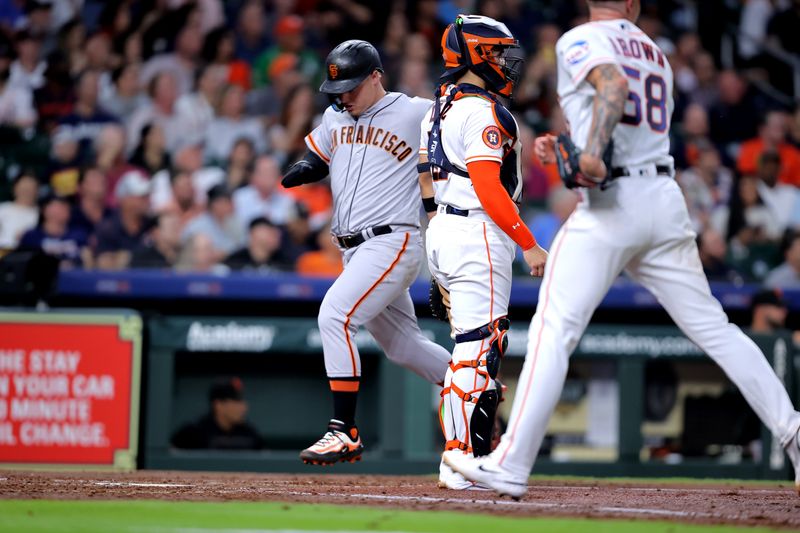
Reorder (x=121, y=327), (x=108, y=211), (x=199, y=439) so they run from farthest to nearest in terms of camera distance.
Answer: (x=108, y=211), (x=199, y=439), (x=121, y=327)

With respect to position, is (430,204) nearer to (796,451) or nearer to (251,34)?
(796,451)

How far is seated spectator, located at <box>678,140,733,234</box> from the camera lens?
1142 cm

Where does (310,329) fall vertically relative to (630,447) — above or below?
above

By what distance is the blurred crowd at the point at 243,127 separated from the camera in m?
10.1

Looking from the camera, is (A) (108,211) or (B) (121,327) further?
(A) (108,211)

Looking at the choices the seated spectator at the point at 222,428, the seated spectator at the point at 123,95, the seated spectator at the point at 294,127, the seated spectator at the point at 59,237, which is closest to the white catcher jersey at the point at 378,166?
the seated spectator at the point at 222,428

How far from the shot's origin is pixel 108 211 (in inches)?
405

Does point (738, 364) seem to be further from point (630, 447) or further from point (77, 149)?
point (77, 149)

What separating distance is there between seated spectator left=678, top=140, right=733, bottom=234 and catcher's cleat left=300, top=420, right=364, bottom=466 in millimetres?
6025

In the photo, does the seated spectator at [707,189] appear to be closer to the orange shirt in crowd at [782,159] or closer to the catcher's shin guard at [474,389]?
the orange shirt in crowd at [782,159]

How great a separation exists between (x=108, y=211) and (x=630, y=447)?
4.61m

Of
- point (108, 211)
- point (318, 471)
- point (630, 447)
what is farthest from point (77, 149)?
point (630, 447)

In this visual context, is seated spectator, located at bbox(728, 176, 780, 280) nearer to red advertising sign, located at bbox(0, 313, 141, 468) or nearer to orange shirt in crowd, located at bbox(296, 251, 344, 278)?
orange shirt in crowd, located at bbox(296, 251, 344, 278)

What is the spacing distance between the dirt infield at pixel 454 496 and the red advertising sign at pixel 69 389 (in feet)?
5.61
